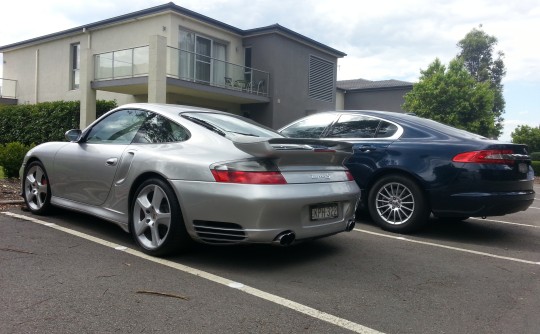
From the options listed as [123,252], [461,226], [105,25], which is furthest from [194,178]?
[105,25]

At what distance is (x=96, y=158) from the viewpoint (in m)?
4.75

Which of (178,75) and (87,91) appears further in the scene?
(87,91)

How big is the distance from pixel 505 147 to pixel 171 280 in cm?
405

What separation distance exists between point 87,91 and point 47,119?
6.40 feet

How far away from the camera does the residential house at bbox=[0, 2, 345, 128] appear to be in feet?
51.3

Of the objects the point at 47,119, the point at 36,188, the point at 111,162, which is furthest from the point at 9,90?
the point at 111,162

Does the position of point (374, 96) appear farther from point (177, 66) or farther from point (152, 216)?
point (152, 216)

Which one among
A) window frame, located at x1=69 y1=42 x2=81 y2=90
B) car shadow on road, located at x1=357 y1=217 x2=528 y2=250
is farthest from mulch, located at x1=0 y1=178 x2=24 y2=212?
window frame, located at x1=69 y1=42 x2=81 y2=90

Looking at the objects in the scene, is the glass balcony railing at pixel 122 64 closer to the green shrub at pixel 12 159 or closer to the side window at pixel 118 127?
the green shrub at pixel 12 159

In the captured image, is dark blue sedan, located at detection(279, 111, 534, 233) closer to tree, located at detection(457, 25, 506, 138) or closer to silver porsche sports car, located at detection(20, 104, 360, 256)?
silver porsche sports car, located at detection(20, 104, 360, 256)

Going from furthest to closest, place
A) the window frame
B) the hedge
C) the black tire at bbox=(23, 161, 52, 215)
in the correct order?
1. the window frame
2. the hedge
3. the black tire at bbox=(23, 161, 52, 215)

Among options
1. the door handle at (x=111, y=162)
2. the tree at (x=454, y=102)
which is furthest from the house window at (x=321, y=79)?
the door handle at (x=111, y=162)

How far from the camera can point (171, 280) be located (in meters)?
3.53

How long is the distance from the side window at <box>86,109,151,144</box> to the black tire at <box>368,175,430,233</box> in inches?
120
